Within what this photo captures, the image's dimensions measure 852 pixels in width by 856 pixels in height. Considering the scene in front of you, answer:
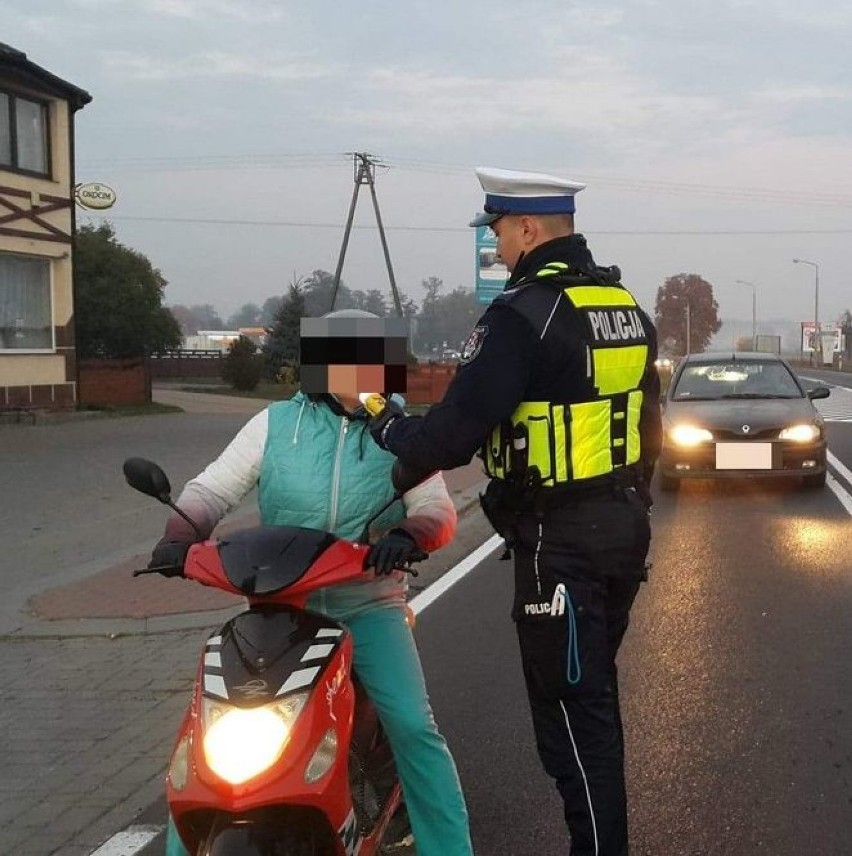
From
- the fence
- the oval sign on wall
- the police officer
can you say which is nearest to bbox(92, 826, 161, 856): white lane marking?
the police officer

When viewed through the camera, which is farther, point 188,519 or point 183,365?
point 183,365

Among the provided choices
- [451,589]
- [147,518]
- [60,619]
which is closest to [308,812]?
[60,619]

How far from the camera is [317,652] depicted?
104 inches

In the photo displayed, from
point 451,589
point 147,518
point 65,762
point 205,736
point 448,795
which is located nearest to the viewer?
point 205,736

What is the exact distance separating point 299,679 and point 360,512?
589mm

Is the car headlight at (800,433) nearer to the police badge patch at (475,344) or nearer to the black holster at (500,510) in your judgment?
the black holster at (500,510)

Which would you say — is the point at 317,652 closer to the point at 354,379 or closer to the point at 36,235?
the point at 354,379

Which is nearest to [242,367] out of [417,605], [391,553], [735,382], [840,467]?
[840,467]

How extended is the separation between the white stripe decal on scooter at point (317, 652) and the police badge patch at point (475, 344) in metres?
0.79

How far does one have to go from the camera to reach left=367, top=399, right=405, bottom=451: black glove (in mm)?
2848

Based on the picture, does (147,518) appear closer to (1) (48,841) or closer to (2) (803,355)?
(1) (48,841)

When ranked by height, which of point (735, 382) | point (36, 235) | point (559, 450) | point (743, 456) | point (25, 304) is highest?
point (36, 235)

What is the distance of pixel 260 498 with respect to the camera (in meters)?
3.10

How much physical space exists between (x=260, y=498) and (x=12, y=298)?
71.3 feet
